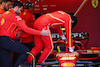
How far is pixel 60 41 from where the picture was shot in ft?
10.2

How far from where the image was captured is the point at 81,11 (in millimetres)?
4301

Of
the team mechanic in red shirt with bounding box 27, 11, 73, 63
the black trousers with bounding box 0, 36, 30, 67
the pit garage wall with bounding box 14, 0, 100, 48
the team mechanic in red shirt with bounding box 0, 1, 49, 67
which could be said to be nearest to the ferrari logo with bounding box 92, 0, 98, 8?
the pit garage wall with bounding box 14, 0, 100, 48

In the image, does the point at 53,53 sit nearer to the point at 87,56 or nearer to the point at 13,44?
the point at 87,56

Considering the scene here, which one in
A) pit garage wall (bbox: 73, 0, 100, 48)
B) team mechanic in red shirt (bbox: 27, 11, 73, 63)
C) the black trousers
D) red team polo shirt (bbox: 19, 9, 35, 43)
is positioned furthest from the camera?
pit garage wall (bbox: 73, 0, 100, 48)

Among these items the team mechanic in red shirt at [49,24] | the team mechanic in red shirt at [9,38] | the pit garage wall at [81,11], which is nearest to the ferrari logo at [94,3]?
the pit garage wall at [81,11]

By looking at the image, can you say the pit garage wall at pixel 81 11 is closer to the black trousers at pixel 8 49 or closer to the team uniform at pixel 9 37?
the team uniform at pixel 9 37

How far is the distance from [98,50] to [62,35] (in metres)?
0.80

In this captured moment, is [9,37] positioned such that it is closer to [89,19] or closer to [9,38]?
[9,38]

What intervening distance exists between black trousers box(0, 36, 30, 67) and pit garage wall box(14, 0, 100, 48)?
7.06ft

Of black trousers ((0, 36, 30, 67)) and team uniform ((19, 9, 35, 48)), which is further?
team uniform ((19, 9, 35, 48))

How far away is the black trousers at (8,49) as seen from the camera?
7.00ft

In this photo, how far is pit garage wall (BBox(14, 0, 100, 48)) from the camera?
13.8ft

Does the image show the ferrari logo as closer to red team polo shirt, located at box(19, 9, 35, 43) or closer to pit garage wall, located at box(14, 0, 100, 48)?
pit garage wall, located at box(14, 0, 100, 48)

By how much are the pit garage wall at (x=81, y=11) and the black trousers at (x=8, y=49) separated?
2153mm
